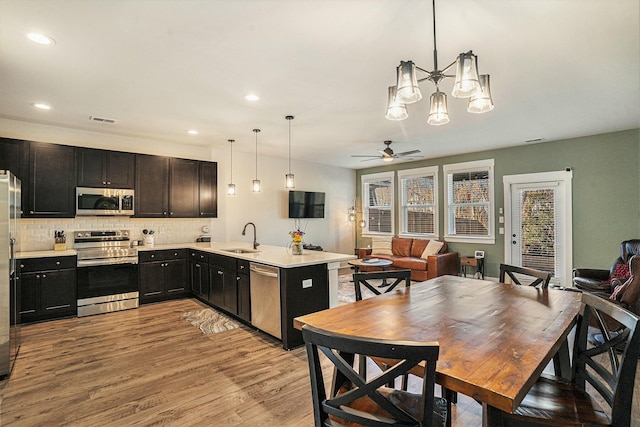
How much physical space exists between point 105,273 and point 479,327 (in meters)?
5.00

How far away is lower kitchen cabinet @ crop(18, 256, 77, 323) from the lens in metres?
4.10

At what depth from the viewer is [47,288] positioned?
13.9 ft

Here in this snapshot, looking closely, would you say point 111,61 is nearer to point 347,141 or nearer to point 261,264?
point 261,264

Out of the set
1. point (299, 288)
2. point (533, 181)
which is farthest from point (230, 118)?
point (533, 181)

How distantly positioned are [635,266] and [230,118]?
490 centimetres

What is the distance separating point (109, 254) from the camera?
493 cm

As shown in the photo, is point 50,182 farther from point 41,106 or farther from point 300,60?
point 300,60

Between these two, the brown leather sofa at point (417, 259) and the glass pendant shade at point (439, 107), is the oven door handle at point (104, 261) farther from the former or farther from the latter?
the glass pendant shade at point (439, 107)

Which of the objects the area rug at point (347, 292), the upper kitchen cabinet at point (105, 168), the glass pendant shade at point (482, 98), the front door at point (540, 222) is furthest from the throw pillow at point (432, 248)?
the upper kitchen cabinet at point (105, 168)

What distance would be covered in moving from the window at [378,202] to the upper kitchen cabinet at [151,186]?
5.24 m

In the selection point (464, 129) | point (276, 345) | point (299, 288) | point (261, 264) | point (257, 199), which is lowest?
point (276, 345)

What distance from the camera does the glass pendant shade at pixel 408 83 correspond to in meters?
1.77

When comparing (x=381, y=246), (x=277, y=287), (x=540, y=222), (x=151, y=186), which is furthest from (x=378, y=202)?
(x=277, y=287)

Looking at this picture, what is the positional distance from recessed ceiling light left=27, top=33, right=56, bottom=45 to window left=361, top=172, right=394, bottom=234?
7040 millimetres
